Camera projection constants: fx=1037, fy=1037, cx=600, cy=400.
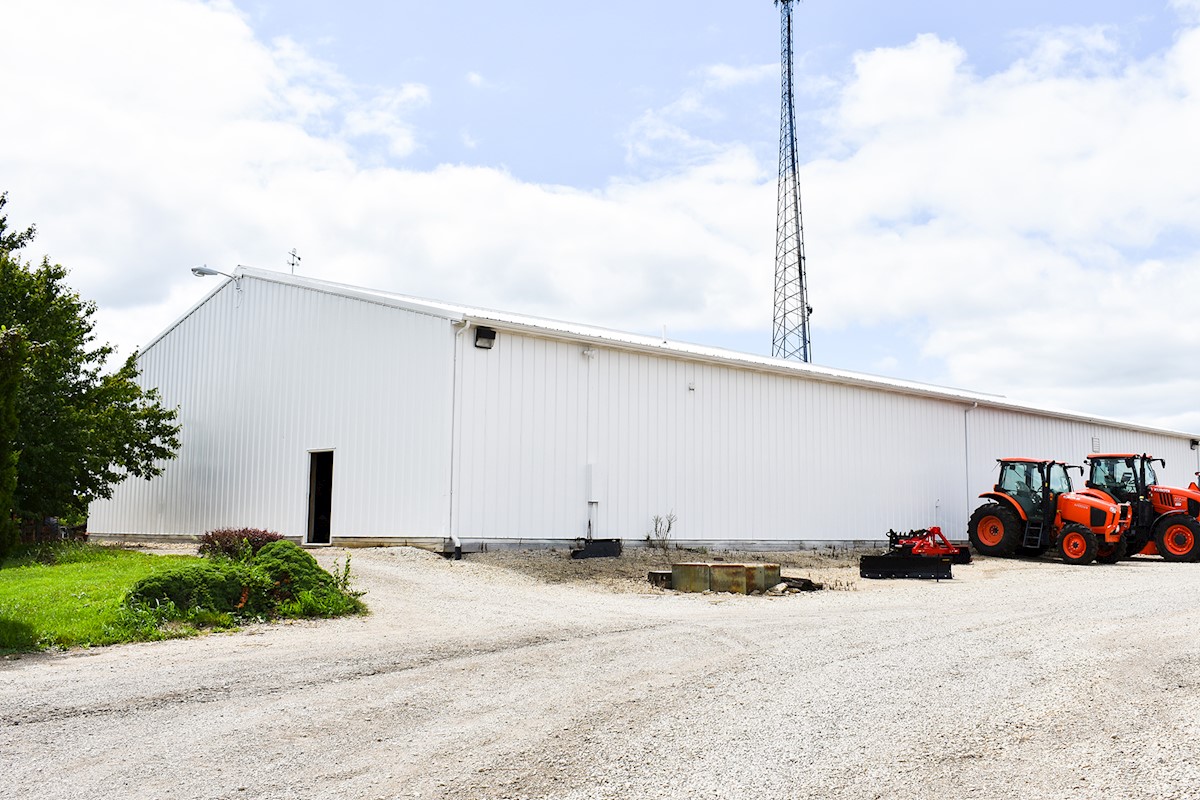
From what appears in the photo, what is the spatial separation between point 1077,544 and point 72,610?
16800 mm

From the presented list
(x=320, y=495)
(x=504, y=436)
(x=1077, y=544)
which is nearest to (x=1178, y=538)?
(x=1077, y=544)

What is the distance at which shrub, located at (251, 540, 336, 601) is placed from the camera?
11.2 m

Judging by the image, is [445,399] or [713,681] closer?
[713,681]

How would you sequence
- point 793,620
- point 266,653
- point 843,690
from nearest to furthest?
point 843,690
point 266,653
point 793,620

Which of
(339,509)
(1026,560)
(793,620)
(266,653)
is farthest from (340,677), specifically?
(1026,560)

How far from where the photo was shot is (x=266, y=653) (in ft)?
28.4

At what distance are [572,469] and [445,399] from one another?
2.61 metres

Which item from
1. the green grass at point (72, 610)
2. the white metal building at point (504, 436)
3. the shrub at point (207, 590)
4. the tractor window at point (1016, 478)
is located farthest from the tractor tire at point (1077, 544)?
the green grass at point (72, 610)

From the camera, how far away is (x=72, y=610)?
10.0m

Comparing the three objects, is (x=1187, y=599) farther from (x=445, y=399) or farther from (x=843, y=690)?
(x=445, y=399)

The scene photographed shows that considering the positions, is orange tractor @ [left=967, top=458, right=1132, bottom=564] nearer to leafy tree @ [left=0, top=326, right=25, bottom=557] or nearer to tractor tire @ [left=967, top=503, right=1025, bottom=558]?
tractor tire @ [left=967, top=503, right=1025, bottom=558]

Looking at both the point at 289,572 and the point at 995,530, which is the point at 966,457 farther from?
the point at 289,572

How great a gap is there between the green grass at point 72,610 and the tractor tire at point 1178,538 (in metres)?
17.9

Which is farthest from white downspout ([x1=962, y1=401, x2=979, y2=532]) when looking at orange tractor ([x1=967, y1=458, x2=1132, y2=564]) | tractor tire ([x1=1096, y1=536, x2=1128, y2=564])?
tractor tire ([x1=1096, y1=536, x2=1128, y2=564])
